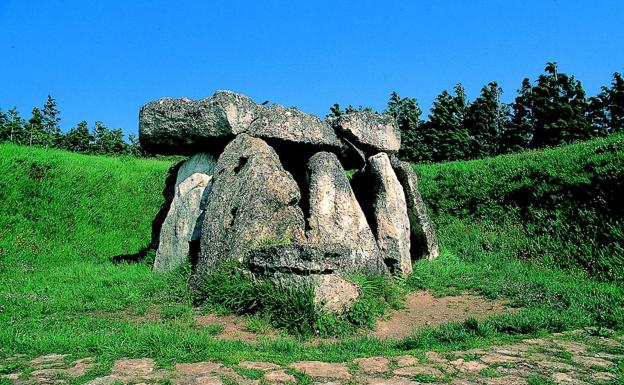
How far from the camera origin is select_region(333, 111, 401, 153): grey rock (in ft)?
43.8

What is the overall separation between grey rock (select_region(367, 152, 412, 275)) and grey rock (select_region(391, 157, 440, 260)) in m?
0.36

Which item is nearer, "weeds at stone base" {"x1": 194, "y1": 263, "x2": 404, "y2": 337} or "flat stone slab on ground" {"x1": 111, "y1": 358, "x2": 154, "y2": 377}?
"flat stone slab on ground" {"x1": 111, "y1": 358, "x2": 154, "y2": 377}

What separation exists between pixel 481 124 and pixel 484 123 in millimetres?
503

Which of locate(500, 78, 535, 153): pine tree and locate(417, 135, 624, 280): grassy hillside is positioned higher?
locate(500, 78, 535, 153): pine tree

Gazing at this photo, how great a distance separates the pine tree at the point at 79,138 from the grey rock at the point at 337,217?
145 ft

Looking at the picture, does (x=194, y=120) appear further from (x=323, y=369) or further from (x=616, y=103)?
(x=616, y=103)

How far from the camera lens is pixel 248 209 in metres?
10.7

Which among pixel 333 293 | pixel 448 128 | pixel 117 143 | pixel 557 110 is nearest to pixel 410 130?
pixel 448 128

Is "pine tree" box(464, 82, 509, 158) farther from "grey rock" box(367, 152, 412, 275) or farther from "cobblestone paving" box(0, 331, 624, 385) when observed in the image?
"cobblestone paving" box(0, 331, 624, 385)

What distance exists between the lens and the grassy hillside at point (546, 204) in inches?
518

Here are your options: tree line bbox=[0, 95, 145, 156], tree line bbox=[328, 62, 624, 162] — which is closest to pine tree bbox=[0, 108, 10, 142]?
tree line bbox=[0, 95, 145, 156]

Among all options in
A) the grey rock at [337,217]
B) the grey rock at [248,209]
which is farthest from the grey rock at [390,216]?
the grey rock at [248,209]

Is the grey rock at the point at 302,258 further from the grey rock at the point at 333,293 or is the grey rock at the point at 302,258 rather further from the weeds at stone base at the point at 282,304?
the weeds at stone base at the point at 282,304

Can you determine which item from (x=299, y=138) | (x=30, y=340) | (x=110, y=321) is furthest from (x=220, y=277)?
(x=299, y=138)
